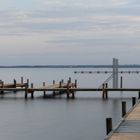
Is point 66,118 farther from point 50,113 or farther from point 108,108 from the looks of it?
point 108,108

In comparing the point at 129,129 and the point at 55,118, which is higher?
the point at 129,129

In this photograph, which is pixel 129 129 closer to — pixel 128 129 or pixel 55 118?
pixel 128 129

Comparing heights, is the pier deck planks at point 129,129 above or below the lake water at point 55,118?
above

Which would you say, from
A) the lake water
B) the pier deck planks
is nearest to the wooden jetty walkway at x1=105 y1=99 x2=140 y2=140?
the pier deck planks

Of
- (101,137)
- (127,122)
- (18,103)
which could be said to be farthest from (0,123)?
(18,103)

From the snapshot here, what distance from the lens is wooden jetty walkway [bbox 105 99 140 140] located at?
19.5m

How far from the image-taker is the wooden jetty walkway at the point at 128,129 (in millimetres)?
19531

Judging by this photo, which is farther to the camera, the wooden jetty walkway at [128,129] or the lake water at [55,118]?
the lake water at [55,118]

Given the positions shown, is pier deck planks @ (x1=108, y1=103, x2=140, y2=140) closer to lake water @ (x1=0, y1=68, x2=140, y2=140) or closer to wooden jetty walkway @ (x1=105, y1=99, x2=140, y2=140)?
wooden jetty walkway @ (x1=105, y1=99, x2=140, y2=140)

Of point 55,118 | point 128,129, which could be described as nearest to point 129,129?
point 128,129

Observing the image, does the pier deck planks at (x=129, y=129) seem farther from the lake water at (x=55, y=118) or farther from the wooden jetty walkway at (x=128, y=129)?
the lake water at (x=55, y=118)

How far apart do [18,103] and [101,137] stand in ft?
68.0

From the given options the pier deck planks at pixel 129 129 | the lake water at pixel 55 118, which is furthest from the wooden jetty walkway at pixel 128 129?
the lake water at pixel 55 118

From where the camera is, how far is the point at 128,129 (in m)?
21.5
